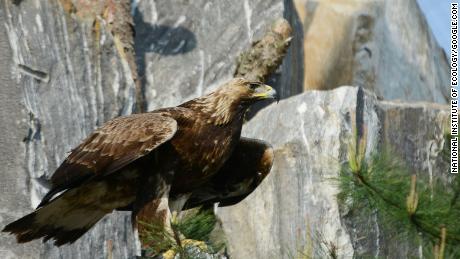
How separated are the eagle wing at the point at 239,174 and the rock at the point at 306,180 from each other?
97 cm

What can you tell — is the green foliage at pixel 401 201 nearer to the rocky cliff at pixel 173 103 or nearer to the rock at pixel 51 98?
the rocky cliff at pixel 173 103

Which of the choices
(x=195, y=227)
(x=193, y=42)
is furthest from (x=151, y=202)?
(x=193, y=42)

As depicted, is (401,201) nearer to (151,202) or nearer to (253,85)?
(151,202)

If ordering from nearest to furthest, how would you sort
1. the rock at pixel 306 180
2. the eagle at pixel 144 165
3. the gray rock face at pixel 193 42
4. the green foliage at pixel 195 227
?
the green foliage at pixel 195 227, the eagle at pixel 144 165, the rock at pixel 306 180, the gray rock face at pixel 193 42

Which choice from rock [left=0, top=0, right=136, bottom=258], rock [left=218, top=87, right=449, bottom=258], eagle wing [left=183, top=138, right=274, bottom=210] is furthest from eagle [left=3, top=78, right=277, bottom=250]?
rock [left=218, top=87, right=449, bottom=258]

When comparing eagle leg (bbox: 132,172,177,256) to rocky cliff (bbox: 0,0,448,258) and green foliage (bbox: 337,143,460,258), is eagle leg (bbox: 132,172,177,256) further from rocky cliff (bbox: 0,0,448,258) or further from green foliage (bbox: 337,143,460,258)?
green foliage (bbox: 337,143,460,258)

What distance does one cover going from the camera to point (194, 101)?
8.62 metres

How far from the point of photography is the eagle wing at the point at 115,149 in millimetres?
7922

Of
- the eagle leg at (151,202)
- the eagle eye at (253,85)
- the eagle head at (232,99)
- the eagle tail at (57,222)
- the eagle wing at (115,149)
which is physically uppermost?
the eagle eye at (253,85)

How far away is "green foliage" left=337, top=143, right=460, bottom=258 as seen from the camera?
5.80 metres

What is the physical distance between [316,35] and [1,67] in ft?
19.9

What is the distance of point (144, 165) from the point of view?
8227 mm

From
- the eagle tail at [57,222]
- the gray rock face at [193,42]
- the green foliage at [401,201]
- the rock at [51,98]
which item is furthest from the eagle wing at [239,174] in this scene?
the gray rock face at [193,42]

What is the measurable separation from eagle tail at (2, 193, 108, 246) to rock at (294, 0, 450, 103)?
6333 millimetres
